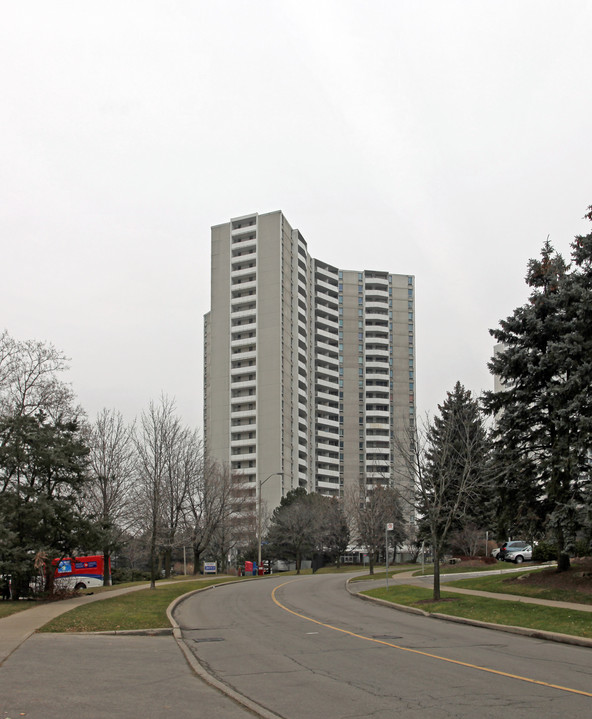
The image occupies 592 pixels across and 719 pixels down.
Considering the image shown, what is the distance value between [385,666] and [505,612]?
9.41 meters

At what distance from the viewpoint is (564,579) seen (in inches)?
1001

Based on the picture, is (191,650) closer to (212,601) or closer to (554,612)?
(554,612)

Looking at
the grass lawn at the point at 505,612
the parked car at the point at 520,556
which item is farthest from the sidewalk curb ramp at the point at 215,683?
the parked car at the point at 520,556

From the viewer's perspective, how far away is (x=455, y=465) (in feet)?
130

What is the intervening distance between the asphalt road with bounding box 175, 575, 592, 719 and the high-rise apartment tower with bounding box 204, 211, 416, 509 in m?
72.1

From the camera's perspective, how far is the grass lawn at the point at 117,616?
701 inches

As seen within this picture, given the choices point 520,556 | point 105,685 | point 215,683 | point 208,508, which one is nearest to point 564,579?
point 215,683

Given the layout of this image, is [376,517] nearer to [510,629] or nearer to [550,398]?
[550,398]

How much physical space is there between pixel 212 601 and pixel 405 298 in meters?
120

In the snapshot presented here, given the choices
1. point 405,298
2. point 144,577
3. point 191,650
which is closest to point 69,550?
point 191,650

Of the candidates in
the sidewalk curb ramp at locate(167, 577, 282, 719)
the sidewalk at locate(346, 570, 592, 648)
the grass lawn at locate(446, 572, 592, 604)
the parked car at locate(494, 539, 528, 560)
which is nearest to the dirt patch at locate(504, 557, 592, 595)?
the grass lawn at locate(446, 572, 592, 604)

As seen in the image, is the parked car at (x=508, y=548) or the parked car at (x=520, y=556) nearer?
the parked car at (x=520, y=556)

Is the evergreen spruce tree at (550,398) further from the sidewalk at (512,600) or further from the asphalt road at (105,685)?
the asphalt road at (105,685)

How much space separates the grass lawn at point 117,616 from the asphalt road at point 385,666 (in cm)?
97
